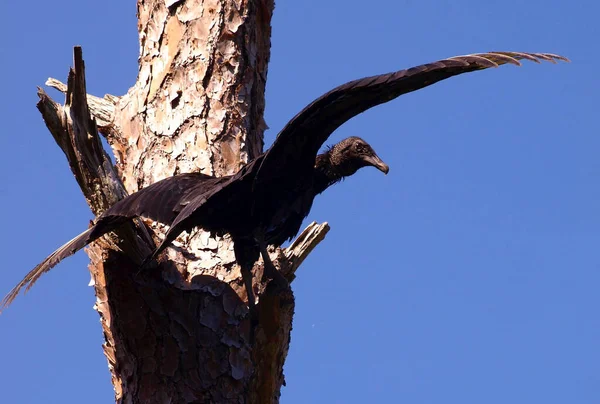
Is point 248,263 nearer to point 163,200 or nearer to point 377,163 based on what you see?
point 163,200

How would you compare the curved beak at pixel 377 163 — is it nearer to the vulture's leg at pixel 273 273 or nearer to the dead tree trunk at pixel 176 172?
the dead tree trunk at pixel 176 172

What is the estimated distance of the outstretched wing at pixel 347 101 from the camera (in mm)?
4000

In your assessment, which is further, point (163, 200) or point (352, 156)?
point (352, 156)

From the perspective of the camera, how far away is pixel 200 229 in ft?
17.5

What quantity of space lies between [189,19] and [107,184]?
154cm

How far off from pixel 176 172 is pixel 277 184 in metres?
0.83

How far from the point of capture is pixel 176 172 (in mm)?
5559

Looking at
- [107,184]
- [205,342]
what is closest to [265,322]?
[205,342]

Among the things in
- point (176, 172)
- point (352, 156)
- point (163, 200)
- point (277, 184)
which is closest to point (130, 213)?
point (163, 200)

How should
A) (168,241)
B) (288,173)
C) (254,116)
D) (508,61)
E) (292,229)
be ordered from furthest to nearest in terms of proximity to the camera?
(254,116)
(292,229)
(288,173)
(168,241)
(508,61)

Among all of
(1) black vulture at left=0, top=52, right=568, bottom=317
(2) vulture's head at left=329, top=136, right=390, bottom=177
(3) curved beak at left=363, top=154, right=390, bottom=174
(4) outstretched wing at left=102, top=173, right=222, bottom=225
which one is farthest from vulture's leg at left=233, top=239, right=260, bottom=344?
(3) curved beak at left=363, top=154, right=390, bottom=174

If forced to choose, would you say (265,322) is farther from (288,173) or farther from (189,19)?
(189,19)

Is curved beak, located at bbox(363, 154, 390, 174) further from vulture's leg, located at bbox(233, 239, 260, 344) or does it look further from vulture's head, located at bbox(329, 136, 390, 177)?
vulture's leg, located at bbox(233, 239, 260, 344)

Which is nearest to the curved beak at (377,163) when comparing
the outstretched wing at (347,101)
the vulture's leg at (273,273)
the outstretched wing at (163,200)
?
the outstretched wing at (347,101)
